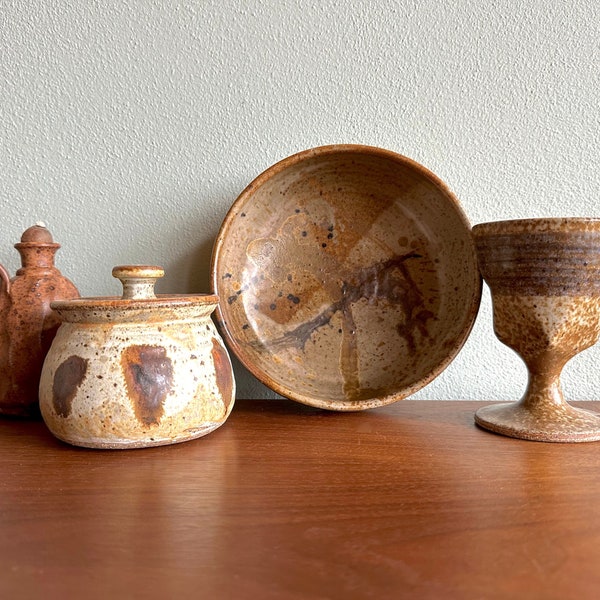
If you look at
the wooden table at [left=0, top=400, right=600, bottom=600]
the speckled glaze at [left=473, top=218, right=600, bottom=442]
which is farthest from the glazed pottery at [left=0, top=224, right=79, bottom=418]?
the speckled glaze at [left=473, top=218, right=600, bottom=442]

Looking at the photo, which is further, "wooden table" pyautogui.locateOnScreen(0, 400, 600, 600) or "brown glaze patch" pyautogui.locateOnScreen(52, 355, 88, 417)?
"brown glaze patch" pyautogui.locateOnScreen(52, 355, 88, 417)

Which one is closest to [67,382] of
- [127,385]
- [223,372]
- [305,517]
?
[127,385]

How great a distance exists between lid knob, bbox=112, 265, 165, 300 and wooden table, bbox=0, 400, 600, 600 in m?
0.19

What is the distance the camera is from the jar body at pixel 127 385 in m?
0.61

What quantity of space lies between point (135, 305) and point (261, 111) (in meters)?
0.43

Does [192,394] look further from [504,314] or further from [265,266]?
[504,314]

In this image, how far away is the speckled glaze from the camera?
2.12 feet

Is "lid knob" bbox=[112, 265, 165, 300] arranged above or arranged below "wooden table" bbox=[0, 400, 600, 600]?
above

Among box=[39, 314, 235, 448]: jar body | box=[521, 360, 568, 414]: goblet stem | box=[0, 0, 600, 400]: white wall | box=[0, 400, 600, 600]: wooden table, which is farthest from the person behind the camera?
box=[0, 0, 600, 400]: white wall

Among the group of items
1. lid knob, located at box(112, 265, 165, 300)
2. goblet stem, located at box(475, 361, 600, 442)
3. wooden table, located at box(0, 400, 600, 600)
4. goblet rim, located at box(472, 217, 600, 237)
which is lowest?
wooden table, located at box(0, 400, 600, 600)

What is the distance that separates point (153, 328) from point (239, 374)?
0.29 m

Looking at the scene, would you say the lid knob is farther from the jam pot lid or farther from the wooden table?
the wooden table

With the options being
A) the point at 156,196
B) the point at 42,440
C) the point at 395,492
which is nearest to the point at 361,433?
the point at 395,492

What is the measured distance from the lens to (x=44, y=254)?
2.53ft
